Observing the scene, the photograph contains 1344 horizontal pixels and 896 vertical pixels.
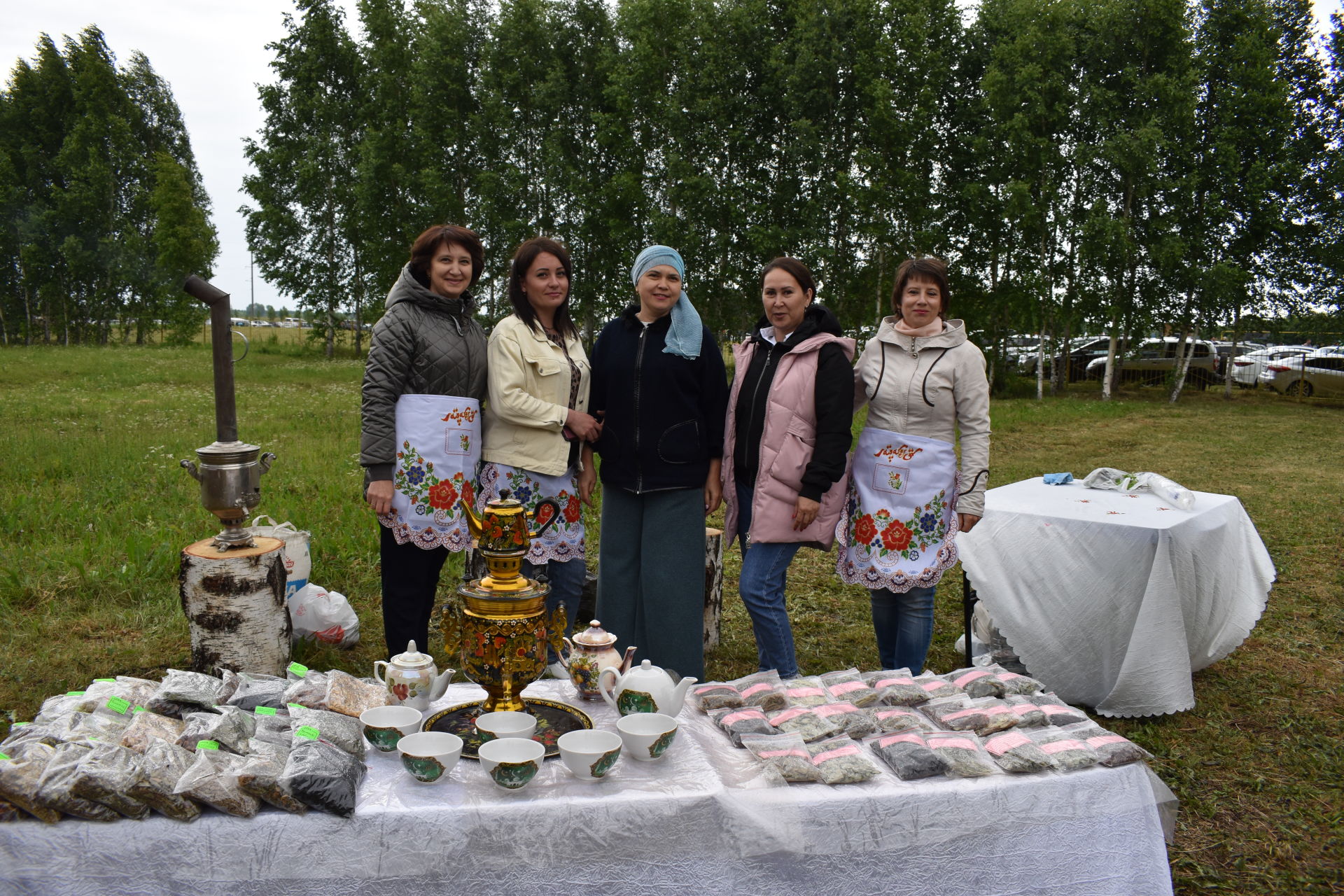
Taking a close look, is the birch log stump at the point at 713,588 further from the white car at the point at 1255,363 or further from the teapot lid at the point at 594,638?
the white car at the point at 1255,363

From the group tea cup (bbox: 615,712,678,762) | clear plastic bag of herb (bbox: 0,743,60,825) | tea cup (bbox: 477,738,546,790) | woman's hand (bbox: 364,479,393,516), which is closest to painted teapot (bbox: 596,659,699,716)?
tea cup (bbox: 615,712,678,762)

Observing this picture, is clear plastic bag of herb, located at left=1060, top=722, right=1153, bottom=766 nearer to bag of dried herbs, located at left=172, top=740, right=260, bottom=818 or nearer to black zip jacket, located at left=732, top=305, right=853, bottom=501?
black zip jacket, located at left=732, top=305, right=853, bottom=501

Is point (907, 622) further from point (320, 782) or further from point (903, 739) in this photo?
point (320, 782)

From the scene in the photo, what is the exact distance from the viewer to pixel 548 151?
19844 mm

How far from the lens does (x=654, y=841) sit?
5.86 ft

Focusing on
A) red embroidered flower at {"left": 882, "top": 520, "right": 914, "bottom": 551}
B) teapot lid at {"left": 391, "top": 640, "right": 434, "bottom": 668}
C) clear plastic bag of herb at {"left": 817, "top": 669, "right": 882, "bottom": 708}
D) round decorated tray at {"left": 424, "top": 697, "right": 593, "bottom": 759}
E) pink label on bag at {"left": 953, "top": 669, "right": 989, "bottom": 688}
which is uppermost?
red embroidered flower at {"left": 882, "top": 520, "right": 914, "bottom": 551}

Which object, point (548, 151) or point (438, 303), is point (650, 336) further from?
point (548, 151)

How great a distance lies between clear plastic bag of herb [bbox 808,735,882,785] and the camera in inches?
74.7

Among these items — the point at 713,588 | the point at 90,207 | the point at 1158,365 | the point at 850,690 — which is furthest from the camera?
the point at 90,207

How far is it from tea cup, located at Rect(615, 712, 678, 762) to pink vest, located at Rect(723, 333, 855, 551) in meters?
1.20

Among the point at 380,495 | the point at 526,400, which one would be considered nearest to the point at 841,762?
the point at 526,400

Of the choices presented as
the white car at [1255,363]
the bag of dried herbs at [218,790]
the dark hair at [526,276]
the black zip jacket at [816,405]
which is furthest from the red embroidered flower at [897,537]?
the white car at [1255,363]

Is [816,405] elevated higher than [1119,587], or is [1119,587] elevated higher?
[816,405]

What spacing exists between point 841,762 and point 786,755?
0.13 meters
